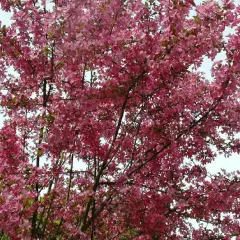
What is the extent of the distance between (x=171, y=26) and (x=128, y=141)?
236 cm

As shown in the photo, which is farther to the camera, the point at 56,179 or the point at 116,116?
the point at 116,116

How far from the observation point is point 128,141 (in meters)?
6.89

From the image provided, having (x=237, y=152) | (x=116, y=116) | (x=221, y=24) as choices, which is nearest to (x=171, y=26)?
(x=221, y=24)

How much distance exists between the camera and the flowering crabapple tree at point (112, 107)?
5.57 metres

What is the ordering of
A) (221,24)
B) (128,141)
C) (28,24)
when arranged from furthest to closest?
(128,141), (28,24), (221,24)

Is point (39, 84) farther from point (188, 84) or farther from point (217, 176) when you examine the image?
point (217, 176)

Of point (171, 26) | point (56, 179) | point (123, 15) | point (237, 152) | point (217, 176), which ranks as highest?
point (123, 15)

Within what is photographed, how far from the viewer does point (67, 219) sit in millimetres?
6484

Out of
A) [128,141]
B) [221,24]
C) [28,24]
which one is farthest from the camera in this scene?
[128,141]

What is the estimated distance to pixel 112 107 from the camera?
6.72 meters

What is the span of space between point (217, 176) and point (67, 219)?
2859 mm

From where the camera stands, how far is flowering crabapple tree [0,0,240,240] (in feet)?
18.3

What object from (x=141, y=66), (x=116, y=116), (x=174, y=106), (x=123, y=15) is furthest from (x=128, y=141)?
(x=123, y=15)

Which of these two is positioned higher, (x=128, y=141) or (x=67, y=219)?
(x=128, y=141)
